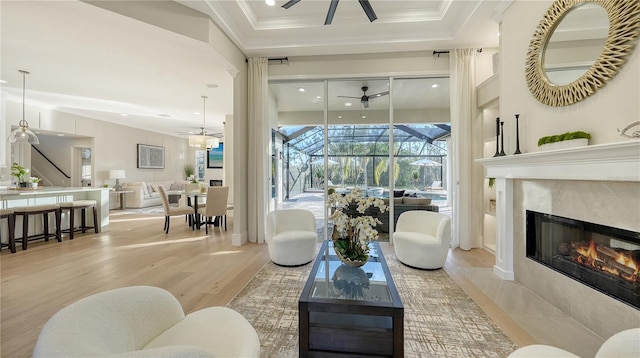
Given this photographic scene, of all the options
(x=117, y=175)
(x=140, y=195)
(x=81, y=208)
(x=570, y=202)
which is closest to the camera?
(x=570, y=202)

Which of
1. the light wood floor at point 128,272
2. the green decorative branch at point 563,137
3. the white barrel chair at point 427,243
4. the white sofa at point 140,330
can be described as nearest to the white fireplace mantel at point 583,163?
the green decorative branch at point 563,137

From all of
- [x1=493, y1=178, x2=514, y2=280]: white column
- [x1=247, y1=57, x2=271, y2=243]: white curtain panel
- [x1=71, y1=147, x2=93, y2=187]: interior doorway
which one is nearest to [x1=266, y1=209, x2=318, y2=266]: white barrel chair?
[x1=247, y1=57, x2=271, y2=243]: white curtain panel

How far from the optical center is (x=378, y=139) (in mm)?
4734

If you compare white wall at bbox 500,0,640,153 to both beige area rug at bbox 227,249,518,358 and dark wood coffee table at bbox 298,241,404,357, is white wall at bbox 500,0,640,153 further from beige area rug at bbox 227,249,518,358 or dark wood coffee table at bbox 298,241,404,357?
dark wood coffee table at bbox 298,241,404,357

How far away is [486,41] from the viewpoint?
158 inches

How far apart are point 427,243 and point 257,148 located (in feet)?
10.0

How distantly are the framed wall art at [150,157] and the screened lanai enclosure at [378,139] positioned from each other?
740cm

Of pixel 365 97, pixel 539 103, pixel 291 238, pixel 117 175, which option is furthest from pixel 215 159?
pixel 539 103

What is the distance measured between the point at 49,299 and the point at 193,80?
373 cm

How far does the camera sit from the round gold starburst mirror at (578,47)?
1.81 meters

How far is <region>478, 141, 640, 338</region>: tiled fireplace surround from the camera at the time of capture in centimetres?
175

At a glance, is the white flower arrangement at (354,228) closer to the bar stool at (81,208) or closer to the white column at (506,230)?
the white column at (506,230)

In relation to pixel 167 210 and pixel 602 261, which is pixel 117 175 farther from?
pixel 602 261

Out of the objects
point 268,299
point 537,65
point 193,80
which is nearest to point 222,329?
point 268,299
